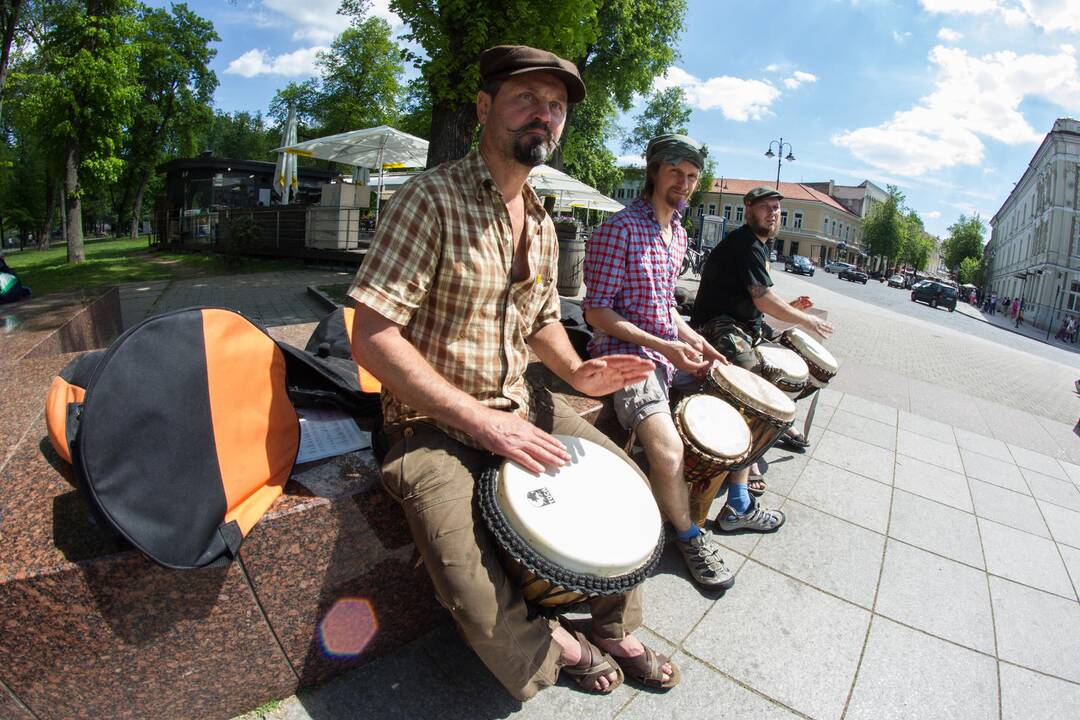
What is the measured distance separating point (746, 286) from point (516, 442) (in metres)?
2.83

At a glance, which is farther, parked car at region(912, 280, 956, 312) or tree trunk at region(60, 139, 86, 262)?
parked car at region(912, 280, 956, 312)

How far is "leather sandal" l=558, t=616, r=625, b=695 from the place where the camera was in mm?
1998

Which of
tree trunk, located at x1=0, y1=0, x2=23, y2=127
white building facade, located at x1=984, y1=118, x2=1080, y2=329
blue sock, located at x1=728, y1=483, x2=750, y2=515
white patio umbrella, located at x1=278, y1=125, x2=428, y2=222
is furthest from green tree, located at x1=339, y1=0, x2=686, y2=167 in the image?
white building facade, located at x1=984, y1=118, x2=1080, y2=329

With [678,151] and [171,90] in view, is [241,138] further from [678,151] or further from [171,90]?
[678,151]

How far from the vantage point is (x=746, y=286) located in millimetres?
3986

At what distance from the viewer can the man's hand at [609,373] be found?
2.14 metres

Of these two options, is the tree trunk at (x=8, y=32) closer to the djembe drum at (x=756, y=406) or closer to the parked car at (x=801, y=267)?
the djembe drum at (x=756, y=406)

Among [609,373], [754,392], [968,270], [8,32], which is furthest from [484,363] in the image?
[968,270]

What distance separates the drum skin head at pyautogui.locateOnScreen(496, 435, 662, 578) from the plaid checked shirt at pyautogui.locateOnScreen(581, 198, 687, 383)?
1.32m

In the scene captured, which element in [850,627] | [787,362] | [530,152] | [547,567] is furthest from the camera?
[787,362]

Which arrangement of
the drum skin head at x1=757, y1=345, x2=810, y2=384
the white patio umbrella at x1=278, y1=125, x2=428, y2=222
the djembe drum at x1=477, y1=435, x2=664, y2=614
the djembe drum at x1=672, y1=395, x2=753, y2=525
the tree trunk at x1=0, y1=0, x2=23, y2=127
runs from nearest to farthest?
the djembe drum at x1=477, y1=435, x2=664, y2=614
the djembe drum at x1=672, y1=395, x2=753, y2=525
the drum skin head at x1=757, y1=345, x2=810, y2=384
the tree trunk at x1=0, y1=0, x2=23, y2=127
the white patio umbrella at x1=278, y1=125, x2=428, y2=222

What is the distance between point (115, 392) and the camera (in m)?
1.46

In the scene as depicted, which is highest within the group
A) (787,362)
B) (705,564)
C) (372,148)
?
(372,148)

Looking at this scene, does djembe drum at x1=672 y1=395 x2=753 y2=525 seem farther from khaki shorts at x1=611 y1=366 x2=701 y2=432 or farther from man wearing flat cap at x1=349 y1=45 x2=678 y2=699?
man wearing flat cap at x1=349 y1=45 x2=678 y2=699
